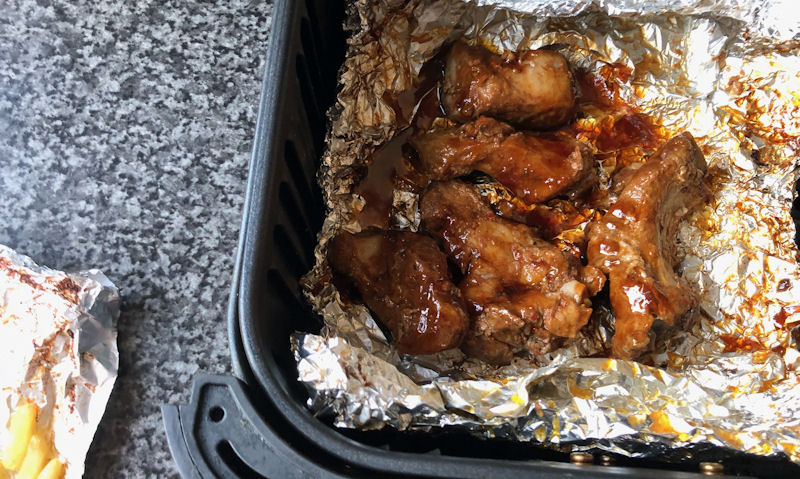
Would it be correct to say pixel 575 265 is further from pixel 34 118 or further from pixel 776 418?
pixel 34 118

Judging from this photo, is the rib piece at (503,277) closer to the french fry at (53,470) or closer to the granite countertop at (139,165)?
the granite countertop at (139,165)

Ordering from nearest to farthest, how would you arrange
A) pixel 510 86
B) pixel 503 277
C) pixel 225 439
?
pixel 225 439 < pixel 503 277 < pixel 510 86

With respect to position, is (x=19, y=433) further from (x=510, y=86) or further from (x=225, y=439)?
(x=510, y=86)

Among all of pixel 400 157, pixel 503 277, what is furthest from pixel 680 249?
pixel 400 157

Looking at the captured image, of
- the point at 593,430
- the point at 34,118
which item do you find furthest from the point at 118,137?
the point at 593,430

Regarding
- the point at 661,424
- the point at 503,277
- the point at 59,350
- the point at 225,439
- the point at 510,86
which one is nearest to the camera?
the point at 225,439

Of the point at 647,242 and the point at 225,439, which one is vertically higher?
the point at 647,242

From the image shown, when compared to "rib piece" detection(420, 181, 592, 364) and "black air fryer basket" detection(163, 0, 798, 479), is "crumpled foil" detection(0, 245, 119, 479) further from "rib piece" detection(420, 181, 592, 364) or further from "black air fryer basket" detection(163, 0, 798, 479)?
"rib piece" detection(420, 181, 592, 364)
